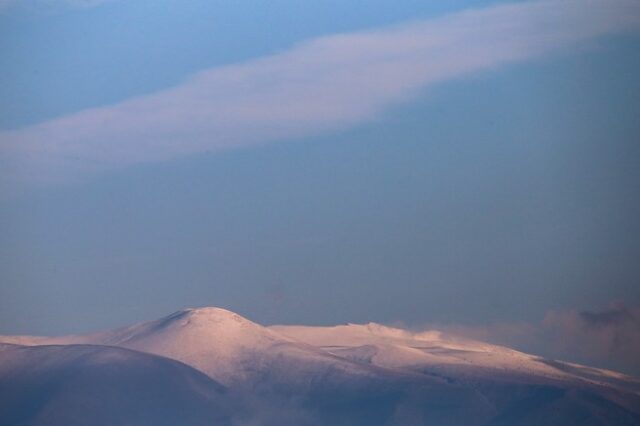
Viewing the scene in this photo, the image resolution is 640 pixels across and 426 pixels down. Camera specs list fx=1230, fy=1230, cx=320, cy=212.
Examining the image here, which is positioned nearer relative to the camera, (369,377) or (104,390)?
(104,390)

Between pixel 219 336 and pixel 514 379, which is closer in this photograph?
pixel 514 379

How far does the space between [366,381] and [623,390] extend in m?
31.5

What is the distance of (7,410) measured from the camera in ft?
473

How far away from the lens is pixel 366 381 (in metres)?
151

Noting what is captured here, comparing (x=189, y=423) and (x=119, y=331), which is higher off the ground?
(x=119, y=331)

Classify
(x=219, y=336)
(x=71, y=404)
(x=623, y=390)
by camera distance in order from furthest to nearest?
(x=219, y=336)
(x=623, y=390)
(x=71, y=404)

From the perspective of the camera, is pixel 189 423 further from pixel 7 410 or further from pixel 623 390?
pixel 623 390

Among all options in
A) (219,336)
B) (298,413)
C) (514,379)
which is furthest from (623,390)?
(219,336)

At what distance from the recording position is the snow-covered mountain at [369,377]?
14312cm

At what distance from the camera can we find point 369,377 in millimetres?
152500

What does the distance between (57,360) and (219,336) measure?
22634 mm

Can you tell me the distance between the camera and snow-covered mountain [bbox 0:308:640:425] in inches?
5635

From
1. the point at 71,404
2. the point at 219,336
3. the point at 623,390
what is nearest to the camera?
the point at 71,404

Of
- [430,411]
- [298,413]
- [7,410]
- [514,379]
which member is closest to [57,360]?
[7,410]
